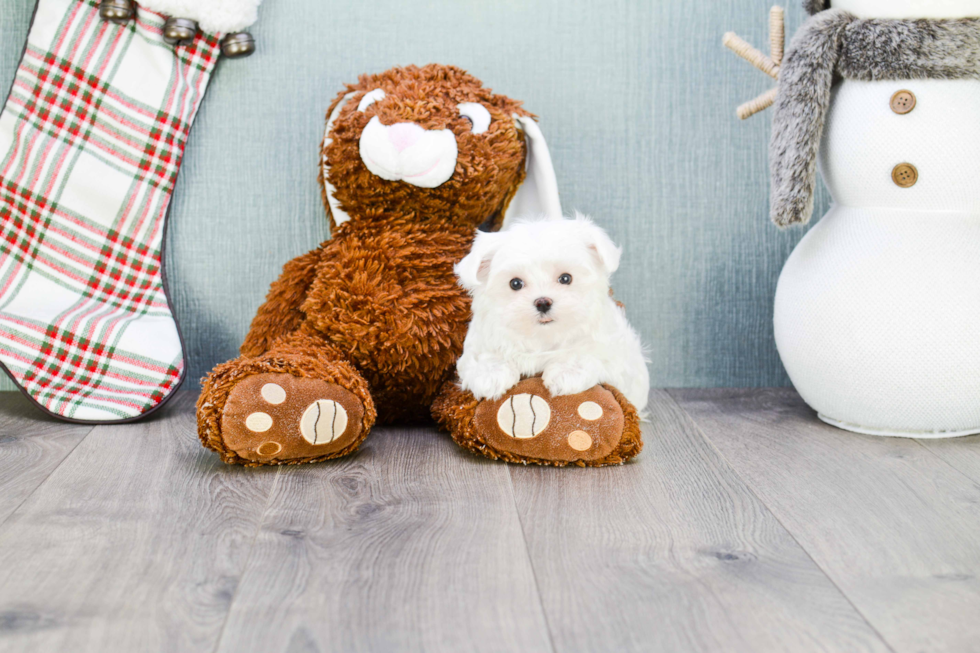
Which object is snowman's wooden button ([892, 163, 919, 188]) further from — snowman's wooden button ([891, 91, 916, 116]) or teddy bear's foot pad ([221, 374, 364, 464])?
teddy bear's foot pad ([221, 374, 364, 464])

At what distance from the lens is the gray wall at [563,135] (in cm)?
139

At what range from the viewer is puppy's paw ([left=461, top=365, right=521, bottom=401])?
3.52 ft

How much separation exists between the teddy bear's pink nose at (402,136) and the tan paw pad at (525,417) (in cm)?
36

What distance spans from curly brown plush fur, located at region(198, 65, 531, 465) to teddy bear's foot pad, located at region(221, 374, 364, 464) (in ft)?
0.21

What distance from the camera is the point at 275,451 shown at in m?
1.02

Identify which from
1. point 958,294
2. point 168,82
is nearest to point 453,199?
point 168,82

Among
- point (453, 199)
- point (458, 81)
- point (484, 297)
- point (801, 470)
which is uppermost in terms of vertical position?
point (458, 81)

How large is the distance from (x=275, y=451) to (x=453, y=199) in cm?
42

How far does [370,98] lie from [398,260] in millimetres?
231

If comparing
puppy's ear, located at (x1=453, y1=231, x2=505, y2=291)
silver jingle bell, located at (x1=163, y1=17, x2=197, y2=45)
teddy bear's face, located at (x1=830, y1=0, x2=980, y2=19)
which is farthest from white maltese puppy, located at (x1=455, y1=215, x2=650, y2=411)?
silver jingle bell, located at (x1=163, y1=17, x2=197, y2=45)

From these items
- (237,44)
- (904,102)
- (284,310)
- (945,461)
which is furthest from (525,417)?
(237,44)

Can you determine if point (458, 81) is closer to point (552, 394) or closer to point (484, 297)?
point (484, 297)

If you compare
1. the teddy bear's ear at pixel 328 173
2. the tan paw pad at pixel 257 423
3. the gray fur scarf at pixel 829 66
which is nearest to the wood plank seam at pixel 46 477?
the tan paw pad at pixel 257 423

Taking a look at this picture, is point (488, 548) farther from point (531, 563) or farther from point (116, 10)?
point (116, 10)
